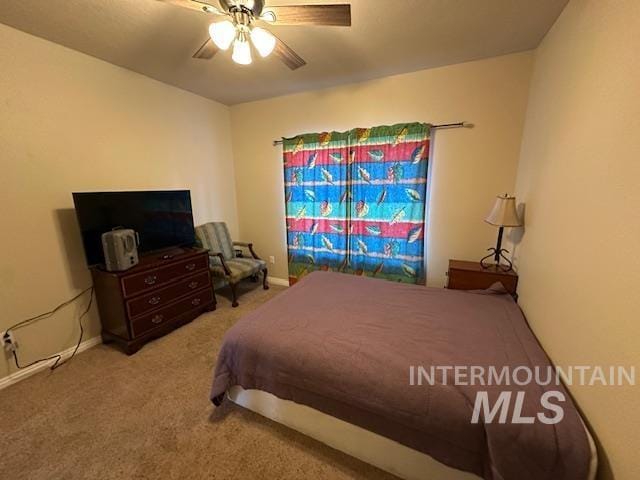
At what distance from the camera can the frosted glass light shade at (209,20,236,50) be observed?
1283 millimetres

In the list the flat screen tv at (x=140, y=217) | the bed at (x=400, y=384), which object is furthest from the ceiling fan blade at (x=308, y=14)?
the flat screen tv at (x=140, y=217)

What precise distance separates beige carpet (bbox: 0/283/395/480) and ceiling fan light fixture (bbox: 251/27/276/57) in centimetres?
222

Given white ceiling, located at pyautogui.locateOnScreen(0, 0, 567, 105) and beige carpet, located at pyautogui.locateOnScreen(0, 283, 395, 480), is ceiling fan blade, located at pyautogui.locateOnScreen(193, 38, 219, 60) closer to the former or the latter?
white ceiling, located at pyautogui.locateOnScreen(0, 0, 567, 105)

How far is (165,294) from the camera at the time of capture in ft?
7.86

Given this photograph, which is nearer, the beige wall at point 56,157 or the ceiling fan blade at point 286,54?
the ceiling fan blade at point 286,54

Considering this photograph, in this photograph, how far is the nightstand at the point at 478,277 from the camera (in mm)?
2041

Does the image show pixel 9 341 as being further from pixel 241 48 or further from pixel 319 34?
pixel 319 34

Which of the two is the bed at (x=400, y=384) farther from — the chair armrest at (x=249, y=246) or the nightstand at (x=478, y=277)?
the chair armrest at (x=249, y=246)

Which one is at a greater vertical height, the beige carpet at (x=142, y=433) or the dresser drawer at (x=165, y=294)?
the dresser drawer at (x=165, y=294)

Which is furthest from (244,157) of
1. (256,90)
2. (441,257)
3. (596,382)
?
(596,382)

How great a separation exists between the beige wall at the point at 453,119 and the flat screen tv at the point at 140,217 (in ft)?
5.27

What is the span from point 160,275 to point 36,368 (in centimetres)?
108

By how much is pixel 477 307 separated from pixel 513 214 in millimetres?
839

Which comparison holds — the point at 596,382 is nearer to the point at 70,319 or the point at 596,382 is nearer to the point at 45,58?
the point at 70,319
